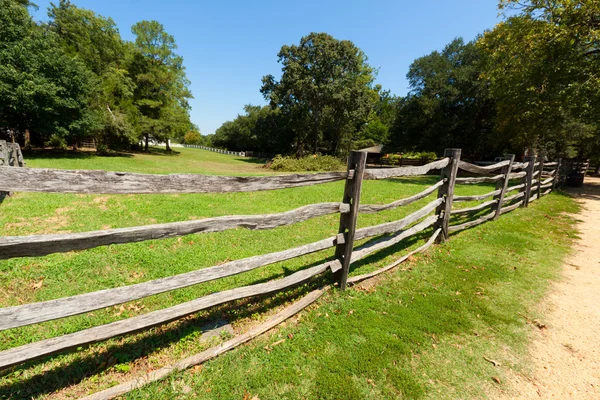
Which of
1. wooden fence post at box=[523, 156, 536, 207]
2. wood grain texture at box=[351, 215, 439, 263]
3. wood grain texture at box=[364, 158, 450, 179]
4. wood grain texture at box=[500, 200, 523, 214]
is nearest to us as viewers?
wood grain texture at box=[364, 158, 450, 179]

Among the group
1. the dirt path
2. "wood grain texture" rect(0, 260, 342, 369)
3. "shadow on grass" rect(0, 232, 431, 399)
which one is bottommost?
"shadow on grass" rect(0, 232, 431, 399)

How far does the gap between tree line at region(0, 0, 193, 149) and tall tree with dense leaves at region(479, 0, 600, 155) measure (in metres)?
27.7

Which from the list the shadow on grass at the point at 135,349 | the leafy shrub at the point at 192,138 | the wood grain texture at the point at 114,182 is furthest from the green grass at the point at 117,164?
the leafy shrub at the point at 192,138

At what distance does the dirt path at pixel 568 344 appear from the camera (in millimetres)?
2459

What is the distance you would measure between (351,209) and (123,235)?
2.53m

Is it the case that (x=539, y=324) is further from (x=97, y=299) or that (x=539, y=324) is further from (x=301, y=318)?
(x=97, y=299)

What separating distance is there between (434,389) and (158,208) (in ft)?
24.4

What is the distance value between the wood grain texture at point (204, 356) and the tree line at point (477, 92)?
17.1 metres

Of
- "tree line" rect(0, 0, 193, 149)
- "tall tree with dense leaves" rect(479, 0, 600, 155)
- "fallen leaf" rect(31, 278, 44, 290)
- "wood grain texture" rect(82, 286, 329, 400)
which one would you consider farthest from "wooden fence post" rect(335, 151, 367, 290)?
"tree line" rect(0, 0, 193, 149)

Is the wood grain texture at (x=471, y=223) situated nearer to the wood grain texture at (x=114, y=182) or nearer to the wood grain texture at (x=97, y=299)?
the wood grain texture at (x=114, y=182)

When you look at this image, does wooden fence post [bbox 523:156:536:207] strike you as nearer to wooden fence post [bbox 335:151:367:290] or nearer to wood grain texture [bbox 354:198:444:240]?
wood grain texture [bbox 354:198:444:240]

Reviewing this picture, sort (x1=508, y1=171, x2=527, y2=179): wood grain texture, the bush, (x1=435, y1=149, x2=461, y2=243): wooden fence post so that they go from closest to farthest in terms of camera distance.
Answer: (x1=435, y1=149, x2=461, y2=243): wooden fence post, (x1=508, y1=171, x2=527, y2=179): wood grain texture, the bush

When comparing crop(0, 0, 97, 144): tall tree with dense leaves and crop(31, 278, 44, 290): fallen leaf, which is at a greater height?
crop(0, 0, 97, 144): tall tree with dense leaves

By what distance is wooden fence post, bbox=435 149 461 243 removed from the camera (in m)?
5.22
